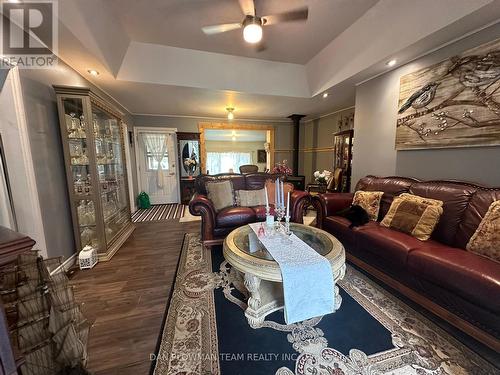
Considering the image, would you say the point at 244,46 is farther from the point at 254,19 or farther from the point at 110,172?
the point at 110,172

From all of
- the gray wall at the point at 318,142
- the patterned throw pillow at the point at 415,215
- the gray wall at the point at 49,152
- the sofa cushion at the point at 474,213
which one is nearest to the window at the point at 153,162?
the gray wall at the point at 49,152

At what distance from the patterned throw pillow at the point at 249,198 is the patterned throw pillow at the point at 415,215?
5.70 feet

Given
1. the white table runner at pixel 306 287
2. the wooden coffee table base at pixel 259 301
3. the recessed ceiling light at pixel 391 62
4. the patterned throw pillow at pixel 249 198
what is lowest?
the wooden coffee table base at pixel 259 301

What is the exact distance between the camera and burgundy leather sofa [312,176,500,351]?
4.25ft

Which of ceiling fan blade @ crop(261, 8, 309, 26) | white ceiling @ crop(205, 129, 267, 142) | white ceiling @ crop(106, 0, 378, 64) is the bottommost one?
white ceiling @ crop(205, 129, 267, 142)

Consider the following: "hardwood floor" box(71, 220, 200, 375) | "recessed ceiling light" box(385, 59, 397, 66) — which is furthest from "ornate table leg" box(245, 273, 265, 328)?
"recessed ceiling light" box(385, 59, 397, 66)

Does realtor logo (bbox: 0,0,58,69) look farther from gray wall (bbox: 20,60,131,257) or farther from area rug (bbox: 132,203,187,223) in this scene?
area rug (bbox: 132,203,187,223)

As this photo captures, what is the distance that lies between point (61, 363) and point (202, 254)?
5.52 feet

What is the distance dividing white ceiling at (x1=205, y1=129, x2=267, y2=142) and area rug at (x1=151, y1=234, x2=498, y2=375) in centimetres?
695

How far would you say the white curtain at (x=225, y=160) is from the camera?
9984 millimetres

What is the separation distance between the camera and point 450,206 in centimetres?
191

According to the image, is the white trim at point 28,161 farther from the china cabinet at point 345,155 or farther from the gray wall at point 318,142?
the gray wall at point 318,142

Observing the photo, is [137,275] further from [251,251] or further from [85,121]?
[85,121]

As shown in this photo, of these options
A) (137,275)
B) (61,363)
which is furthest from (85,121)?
(61,363)
